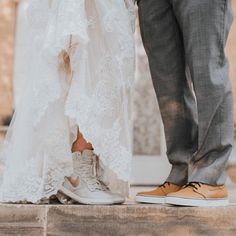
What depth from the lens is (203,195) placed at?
6.73 feet

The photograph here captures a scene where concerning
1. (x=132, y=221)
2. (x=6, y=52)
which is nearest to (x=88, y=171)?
(x=132, y=221)

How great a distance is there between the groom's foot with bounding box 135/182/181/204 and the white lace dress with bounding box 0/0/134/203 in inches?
5.9

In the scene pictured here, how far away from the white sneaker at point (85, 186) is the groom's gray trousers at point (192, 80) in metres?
0.36

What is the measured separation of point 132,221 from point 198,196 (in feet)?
0.89

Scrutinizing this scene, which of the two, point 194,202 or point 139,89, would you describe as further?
point 139,89

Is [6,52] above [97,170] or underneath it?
above

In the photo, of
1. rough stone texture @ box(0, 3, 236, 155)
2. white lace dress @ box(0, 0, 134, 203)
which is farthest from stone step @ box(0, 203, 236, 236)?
rough stone texture @ box(0, 3, 236, 155)

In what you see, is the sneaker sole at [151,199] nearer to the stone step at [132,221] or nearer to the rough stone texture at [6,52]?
the stone step at [132,221]

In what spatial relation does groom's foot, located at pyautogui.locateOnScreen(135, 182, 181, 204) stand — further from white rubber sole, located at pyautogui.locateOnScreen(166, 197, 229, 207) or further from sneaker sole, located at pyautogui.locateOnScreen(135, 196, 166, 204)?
white rubber sole, located at pyautogui.locateOnScreen(166, 197, 229, 207)

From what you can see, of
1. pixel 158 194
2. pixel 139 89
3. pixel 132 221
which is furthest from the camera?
pixel 139 89

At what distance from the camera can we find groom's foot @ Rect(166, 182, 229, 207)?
6.68 feet

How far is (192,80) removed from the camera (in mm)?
2146

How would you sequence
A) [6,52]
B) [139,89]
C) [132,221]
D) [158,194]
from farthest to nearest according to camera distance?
[6,52], [139,89], [158,194], [132,221]

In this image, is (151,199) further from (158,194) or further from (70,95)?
(70,95)
